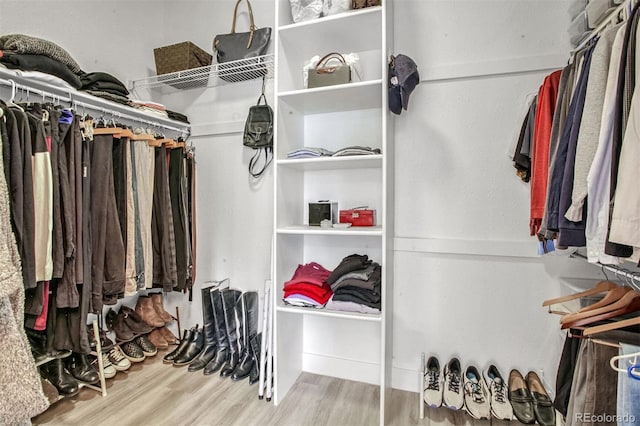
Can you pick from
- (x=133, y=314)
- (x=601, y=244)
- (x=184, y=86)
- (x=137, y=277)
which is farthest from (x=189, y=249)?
(x=601, y=244)

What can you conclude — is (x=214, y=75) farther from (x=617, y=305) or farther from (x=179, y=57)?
(x=617, y=305)

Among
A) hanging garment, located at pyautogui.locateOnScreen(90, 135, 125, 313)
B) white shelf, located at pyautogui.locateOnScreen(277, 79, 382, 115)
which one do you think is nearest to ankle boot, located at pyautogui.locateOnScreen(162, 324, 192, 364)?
hanging garment, located at pyautogui.locateOnScreen(90, 135, 125, 313)

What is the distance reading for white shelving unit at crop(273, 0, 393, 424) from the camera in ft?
5.65

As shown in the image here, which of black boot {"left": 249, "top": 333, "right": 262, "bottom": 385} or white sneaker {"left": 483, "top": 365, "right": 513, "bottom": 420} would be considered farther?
black boot {"left": 249, "top": 333, "right": 262, "bottom": 385}

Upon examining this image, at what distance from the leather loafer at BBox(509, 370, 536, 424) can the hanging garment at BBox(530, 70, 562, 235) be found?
0.88 meters

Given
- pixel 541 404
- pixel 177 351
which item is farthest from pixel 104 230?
pixel 541 404

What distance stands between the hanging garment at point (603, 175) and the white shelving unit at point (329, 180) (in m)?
0.81

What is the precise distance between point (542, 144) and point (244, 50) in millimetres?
1784

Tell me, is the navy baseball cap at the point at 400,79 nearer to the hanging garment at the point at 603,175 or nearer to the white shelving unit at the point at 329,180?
the white shelving unit at the point at 329,180

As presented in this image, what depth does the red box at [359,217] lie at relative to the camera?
1792 millimetres

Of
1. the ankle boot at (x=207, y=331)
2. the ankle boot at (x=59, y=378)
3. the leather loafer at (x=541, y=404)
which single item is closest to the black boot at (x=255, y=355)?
the ankle boot at (x=207, y=331)

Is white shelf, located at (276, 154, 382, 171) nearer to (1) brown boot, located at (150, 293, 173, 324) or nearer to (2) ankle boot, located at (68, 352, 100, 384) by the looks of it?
(1) brown boot, located at (150, 293, 173, 324)

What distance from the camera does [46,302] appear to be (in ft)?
4.89

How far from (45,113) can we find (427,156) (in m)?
1.94
